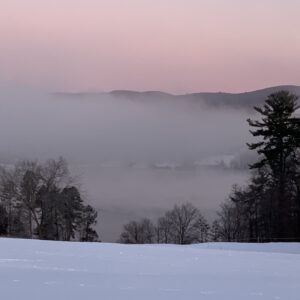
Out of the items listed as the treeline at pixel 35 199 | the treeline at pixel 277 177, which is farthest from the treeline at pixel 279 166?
the treeline at pixel 35 199

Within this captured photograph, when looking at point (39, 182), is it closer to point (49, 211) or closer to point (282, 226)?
point (49, 211)

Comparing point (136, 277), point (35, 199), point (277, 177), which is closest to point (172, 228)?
point (35, 199)

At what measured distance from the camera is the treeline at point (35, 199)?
176 ft

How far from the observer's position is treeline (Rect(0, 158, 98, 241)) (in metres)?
53.7

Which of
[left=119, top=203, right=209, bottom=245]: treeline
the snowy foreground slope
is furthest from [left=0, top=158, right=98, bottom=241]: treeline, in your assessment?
the snowy foreground slope

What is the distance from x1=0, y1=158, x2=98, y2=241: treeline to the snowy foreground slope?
147ft

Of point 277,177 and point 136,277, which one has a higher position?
point 277,177

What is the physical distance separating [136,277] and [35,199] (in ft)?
158

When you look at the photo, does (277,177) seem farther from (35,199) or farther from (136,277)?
(136,277)

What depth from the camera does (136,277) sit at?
7074mm

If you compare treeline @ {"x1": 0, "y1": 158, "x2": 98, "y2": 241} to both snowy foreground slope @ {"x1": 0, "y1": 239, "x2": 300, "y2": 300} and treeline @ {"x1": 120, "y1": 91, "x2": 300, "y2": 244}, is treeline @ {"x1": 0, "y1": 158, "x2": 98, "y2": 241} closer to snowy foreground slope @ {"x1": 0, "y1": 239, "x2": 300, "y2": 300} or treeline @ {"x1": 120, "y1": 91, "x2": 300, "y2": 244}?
treeline @ {"x1": 120, "y1": 91, "x2": 300, "y2": 244}

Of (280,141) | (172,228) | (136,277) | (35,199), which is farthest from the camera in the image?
(172,228)

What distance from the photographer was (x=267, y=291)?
654cm

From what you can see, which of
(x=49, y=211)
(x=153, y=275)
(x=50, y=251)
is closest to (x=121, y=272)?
(x=153, y=275)
